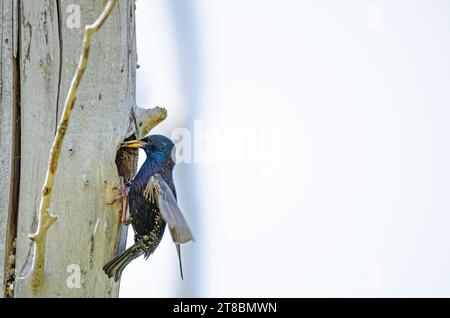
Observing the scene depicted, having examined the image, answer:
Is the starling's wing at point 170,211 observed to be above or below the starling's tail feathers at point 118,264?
above

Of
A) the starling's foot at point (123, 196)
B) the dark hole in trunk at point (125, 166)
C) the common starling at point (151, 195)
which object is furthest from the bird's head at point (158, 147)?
the starling's foot at point (123, 196)

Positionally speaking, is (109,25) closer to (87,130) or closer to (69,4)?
(69,4)

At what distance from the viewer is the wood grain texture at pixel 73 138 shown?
3.44m

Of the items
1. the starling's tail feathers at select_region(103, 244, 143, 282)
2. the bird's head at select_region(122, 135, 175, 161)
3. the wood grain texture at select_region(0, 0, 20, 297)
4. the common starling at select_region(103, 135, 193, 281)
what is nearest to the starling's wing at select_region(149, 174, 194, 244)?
the common starling at select_region(103, 135, 193, 281)

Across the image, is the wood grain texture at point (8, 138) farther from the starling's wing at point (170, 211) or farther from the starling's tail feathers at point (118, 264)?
the starling's wing at point (170, 211)

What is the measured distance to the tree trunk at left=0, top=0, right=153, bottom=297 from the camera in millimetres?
3422

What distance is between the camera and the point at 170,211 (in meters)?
3.89

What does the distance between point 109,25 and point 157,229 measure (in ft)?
4.67

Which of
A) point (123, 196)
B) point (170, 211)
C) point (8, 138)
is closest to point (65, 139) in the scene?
point (8, 138)

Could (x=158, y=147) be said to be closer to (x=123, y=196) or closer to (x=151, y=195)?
(x=151, y=195)

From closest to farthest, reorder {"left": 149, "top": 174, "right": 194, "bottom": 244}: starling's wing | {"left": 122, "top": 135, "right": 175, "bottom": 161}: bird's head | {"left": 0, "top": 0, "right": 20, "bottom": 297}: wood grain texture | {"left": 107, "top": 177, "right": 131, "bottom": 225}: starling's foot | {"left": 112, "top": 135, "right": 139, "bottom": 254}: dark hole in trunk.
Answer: {"left": 0, "top": 0, "right": 20, "bottom": 297}: wood grain texture, {"left": 149, "top": 174, "right": 194, "bottom": 244}: starling's wing, {"left": 107, "top": 177, "right": 131, "bottom": 225}: starling's foot, {"left": 112, "top": 135, "right": 139, "bottom": 254}: dark hole in trunk, {"left": 122, "top": 135, "right": 175, "bottom": 161}: bird's head

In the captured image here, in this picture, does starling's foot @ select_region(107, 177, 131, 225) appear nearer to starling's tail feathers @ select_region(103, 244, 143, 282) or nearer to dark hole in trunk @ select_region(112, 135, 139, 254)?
dark hole in trunk @ select_region(112, 135, 139, 254)

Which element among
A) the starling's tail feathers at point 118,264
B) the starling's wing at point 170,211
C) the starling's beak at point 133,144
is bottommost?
the starling's tail feathers at point 118,264
